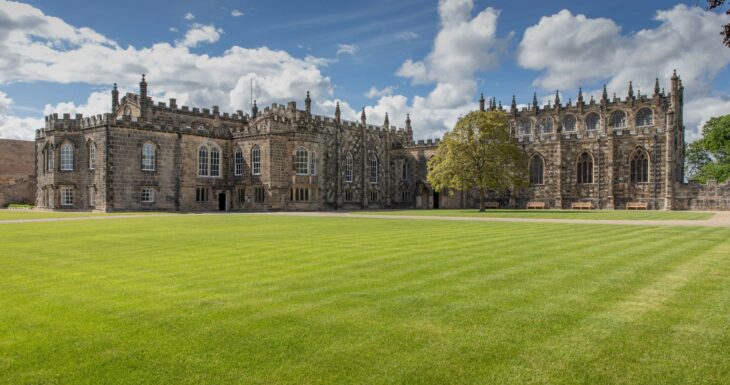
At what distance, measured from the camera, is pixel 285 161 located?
50.9 m

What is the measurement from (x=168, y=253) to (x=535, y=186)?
1990 inches

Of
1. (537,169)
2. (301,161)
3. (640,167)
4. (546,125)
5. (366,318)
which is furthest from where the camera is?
(546,125)

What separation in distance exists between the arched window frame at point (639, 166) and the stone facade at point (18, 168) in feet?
215

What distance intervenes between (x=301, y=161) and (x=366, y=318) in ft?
152

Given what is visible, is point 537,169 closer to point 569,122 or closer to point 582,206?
point 582,206

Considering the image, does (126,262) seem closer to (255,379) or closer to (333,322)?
(333,322)

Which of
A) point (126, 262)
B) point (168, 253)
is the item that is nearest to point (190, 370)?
point (126, 262)

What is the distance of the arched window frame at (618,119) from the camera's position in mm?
64500

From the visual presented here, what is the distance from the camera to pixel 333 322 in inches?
255

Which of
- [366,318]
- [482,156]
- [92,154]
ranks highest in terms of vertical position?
[92,154]

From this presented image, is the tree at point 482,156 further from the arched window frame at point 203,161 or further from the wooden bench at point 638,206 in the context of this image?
the arched window frame at point 203,161

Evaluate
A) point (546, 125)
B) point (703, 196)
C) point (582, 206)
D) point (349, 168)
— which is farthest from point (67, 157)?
point (703, 196)

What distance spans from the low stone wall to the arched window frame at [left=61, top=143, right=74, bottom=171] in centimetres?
5735

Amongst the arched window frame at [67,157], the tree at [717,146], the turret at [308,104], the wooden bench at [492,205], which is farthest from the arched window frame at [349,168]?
the tree at [717,146]
